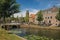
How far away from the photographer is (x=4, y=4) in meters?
73.0

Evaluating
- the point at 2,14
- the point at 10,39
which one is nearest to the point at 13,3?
the point at 2,14

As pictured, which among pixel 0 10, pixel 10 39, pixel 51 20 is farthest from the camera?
pixel 51 20

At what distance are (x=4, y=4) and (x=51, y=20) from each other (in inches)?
1871

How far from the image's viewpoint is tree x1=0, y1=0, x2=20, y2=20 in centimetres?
7188

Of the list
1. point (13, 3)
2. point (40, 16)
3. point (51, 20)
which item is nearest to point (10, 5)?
point (13, 3)

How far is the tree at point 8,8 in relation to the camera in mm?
71875

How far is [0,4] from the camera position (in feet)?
236

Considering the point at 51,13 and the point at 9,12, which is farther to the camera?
the point at 51,13

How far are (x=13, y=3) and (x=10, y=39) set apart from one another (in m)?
51.4

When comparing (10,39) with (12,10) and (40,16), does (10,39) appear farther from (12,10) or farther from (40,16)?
(40,16)

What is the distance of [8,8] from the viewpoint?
244 feet

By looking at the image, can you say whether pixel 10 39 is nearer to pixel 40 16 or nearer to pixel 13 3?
pixel 13 3

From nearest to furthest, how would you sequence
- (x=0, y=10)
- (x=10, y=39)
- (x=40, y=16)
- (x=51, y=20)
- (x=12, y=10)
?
1. (x=10, y=39)
2. (x=0, y=10)
3. (x=12, y=10)
4. (x=40, y=16)
5. (x=51, y=20)

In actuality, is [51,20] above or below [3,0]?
below
